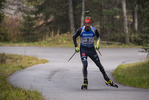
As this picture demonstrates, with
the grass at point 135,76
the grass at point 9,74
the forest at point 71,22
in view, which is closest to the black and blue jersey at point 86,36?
the grass at point 135,76

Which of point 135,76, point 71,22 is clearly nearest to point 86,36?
point 135,76

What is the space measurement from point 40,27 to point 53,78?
28.7 meters

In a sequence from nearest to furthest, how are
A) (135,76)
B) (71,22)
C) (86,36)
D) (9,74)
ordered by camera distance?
(86,36) < (135,76) < (9,74) < (71,22)

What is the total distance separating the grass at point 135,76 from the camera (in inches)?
404

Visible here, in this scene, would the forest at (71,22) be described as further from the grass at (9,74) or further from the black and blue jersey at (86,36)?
the black and blue jersey at (86,36)

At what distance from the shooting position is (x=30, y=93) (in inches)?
274

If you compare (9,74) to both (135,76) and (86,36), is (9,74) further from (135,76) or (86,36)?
(135,76)

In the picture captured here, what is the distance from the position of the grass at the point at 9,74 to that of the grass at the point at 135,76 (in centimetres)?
427

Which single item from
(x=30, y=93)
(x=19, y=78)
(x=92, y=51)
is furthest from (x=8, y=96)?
(x=19, y=78)

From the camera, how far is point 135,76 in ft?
37.4

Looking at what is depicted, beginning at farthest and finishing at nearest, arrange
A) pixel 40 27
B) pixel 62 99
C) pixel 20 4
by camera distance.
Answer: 1. pixel 20 4
2. pixel 40 27
3. pixel 62 99

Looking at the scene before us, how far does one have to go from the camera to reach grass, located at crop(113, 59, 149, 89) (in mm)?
10259

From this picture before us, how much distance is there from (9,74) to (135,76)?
516 cm

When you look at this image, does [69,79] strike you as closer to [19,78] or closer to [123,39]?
[19,78]
